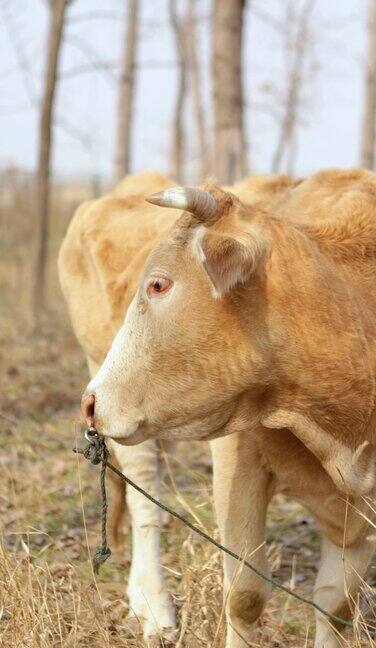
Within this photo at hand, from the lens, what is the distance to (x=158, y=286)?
3879 mm

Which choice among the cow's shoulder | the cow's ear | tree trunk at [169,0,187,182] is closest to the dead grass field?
the cow's ear

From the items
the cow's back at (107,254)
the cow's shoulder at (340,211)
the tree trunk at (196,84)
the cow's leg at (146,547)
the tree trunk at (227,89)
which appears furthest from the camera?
the tree trunk at (196,84)

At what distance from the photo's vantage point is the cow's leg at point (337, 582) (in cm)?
453

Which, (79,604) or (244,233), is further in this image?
(79,604)

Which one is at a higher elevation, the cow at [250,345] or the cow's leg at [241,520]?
the cow at [250,345]

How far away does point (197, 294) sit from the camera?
12.6 ft

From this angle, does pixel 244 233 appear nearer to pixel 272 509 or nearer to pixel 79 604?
pixel 79 604

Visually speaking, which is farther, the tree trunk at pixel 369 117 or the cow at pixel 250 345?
the tree trunk at pixel 369 117

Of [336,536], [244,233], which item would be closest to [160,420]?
[244,233]

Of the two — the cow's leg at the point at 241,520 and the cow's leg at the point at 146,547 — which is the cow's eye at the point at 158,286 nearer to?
the cow's leg at the point at 241,520

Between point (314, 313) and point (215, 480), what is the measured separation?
3.38 ft

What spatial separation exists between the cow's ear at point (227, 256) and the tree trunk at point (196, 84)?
2001 cm

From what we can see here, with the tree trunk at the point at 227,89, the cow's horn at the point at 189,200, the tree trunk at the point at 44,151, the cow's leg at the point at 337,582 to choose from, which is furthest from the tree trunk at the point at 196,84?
the cow's horn at the point at 189,200

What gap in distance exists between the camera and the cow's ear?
3.67 meters
